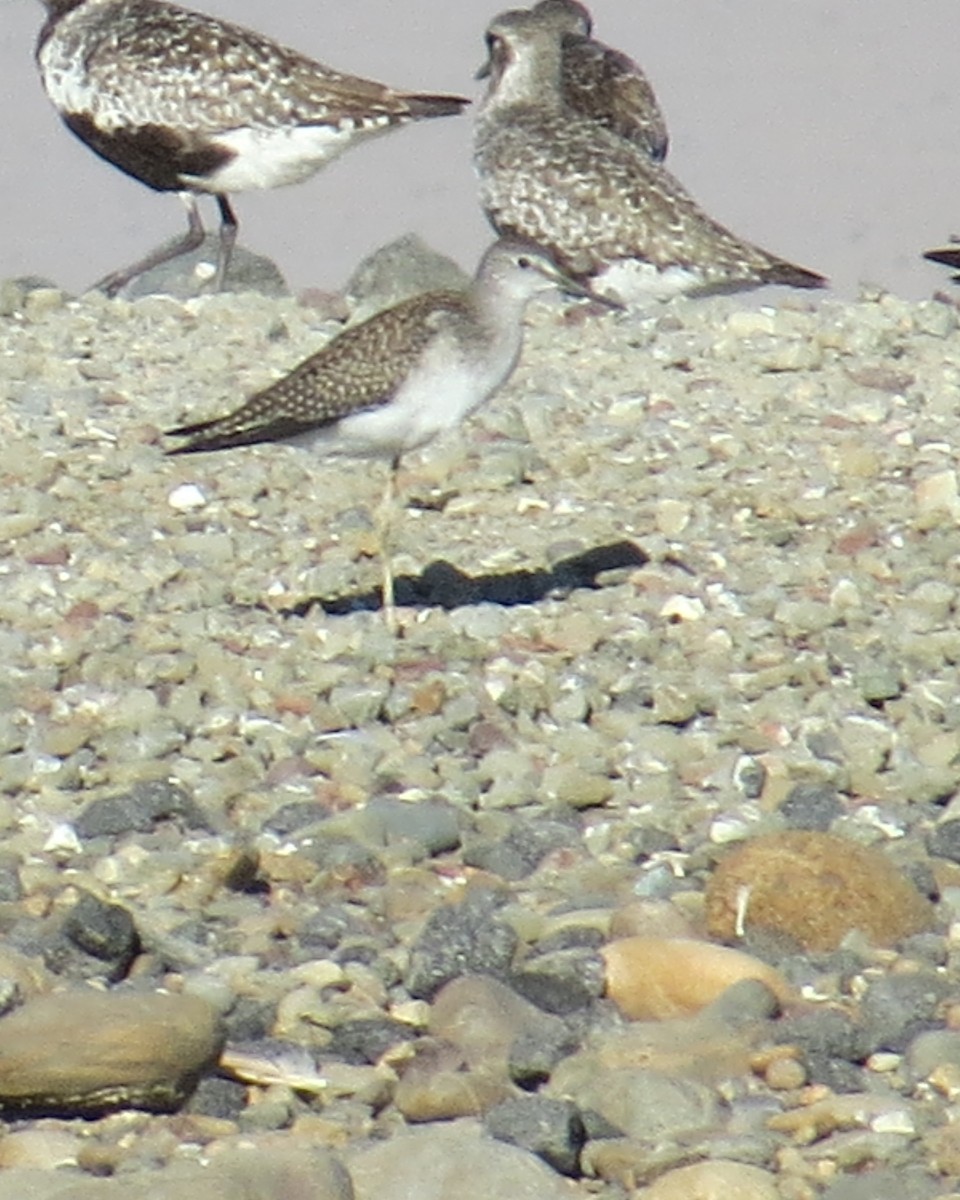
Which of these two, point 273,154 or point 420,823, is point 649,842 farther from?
point 273,154

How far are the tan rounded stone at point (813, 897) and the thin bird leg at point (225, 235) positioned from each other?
19.6 ft

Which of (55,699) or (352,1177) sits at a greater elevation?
(352,1177)

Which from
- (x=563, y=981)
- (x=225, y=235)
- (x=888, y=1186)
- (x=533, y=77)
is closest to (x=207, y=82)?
(x=225, y=235)

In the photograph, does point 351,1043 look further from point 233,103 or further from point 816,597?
point 233,103

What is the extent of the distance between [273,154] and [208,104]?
329 millimetres

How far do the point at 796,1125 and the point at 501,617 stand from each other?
2.74 metres

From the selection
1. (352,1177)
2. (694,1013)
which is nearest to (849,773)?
(694,1013)

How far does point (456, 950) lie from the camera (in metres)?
5.24

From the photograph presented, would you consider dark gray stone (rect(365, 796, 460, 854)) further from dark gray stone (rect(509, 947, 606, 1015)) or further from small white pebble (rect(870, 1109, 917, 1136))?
small white pebble (rect(870, 1109, 917, 1136))

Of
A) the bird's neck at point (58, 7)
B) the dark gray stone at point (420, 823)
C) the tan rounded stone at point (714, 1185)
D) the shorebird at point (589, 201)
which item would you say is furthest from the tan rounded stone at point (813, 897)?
the bird's neck at point (58, 7)

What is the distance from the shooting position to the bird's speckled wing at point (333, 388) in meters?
7.06

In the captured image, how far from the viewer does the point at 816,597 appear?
7270 millimetres

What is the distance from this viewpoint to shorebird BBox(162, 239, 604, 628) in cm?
707

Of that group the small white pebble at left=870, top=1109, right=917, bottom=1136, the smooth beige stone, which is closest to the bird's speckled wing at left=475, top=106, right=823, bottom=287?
the small white pebble at left=870, top=1109, right=917, bottom=1136
